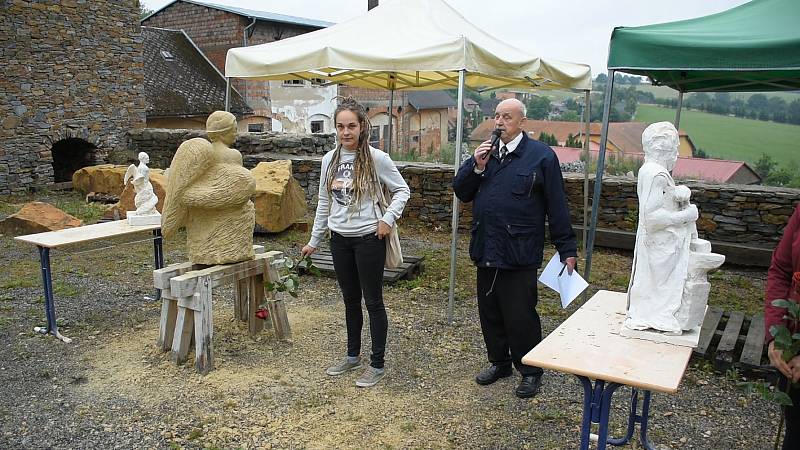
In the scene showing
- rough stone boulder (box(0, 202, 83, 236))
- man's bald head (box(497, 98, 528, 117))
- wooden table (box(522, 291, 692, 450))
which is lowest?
rough stone boulder (box(0, 202, 83, 236))

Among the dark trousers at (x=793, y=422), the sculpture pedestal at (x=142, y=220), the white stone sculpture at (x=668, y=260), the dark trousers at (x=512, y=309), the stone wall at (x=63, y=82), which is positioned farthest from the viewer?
the stone wall at (x=63, y=82)

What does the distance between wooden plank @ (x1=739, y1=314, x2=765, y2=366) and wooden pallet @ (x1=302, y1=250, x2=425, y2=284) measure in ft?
9.92

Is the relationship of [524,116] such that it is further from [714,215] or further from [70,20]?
[70,20]

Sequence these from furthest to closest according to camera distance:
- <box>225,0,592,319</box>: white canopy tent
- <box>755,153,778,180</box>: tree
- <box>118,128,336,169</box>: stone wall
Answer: <box>755,153,778,180</box>: tree < <box>118,128,336,169</box>: stone wall < <box>225,0,592,319</box>: white canopy tent

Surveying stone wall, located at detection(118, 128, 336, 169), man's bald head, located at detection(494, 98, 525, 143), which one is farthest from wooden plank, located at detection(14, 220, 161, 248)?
stone wall, located at detection(118, 128, 336, 169)

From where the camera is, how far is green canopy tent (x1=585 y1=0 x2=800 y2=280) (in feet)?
12.1

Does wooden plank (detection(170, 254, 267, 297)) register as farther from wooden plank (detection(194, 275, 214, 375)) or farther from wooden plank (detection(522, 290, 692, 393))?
wooden plank (detection(522, 290, 692, 393))

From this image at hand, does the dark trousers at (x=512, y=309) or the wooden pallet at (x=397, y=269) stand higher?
the dark trousers at (x=512, y=309)

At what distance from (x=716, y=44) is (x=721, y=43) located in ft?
0.10

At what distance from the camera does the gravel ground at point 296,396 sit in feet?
10.5

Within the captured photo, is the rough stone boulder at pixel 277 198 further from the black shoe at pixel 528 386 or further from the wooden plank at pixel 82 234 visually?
the black shoe at pixel 528 386

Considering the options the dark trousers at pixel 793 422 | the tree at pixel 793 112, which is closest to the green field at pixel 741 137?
the tree at pixel 793 112

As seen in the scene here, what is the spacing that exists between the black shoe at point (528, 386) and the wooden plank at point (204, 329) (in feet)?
6.52

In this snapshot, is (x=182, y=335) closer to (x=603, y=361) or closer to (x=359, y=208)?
(x=359, y=208)
